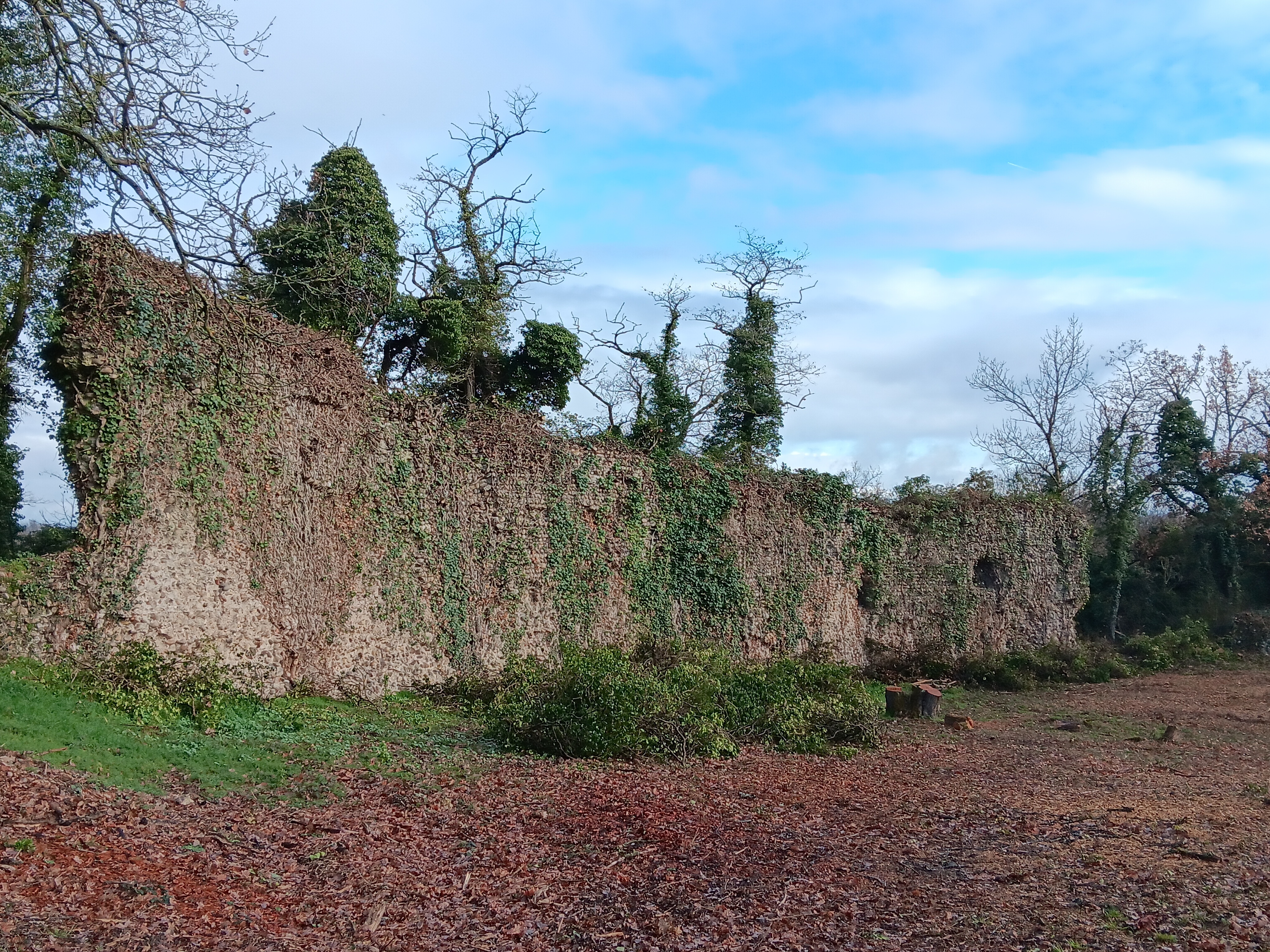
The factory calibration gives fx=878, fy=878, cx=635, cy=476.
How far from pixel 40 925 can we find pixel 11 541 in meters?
13.0

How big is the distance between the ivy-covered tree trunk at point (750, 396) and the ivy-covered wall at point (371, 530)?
2.97 meters

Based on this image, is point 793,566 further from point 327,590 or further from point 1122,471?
point 1122,471

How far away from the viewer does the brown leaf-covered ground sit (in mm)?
4609

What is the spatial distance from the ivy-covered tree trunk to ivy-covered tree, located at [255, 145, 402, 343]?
27.9 ft

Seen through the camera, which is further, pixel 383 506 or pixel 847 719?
pixel 383 506

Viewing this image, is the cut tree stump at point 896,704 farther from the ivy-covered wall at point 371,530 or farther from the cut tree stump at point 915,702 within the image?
the ivy-covered wall at point 371,530

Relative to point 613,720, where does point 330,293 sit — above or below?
above

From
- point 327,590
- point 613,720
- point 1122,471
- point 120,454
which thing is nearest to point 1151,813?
point 613,720

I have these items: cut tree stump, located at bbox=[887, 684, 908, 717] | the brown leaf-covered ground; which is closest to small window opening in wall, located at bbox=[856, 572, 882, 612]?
cut tree stump, located at bbox=[887, 684, 908, 717]

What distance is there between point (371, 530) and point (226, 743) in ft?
13.5

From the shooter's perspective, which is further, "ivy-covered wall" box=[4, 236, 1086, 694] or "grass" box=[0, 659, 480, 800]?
"ivy-covered wall" box=[4, 236, 1086, 694]

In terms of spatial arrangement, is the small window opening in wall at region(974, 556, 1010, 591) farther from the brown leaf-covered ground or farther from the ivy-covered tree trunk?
the brown leaf-covered ground

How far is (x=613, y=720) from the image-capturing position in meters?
8.68

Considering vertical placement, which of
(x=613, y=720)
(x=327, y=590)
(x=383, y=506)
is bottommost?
(x=613, y=720)
